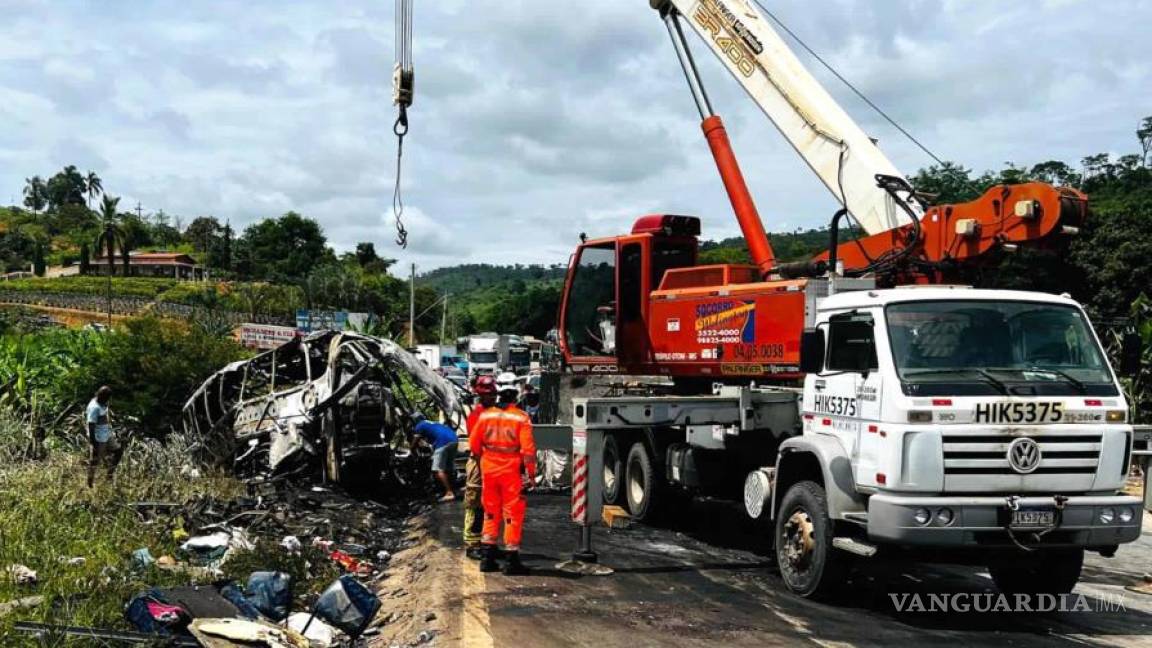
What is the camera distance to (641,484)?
11.5m

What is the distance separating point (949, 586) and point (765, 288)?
3188mm

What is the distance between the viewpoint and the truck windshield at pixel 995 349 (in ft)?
21.8

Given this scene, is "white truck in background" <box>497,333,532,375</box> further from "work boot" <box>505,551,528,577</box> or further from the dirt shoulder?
"work boot" <box>505,551,528,577</box>

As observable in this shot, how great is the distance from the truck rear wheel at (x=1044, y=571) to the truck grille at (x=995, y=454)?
80cm

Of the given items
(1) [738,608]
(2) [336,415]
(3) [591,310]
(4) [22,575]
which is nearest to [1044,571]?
(1) [738,608]

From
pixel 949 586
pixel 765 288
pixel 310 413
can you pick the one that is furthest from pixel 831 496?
pixel 310 413

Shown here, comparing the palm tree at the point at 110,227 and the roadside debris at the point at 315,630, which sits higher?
the palm tree at the point at 110,227

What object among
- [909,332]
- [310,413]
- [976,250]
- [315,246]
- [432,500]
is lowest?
[432,500]

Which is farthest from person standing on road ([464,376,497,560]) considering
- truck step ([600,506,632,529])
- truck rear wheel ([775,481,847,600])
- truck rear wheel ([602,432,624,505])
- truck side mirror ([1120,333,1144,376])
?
truck side mirror ([1120,333,1144,376])

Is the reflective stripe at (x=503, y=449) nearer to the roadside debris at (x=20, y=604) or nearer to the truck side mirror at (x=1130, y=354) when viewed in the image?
the roadside debris at (x=20, y=604)

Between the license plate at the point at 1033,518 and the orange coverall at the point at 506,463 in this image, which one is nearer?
the license plate at the point at 1033,518

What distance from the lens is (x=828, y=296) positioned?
8.41 m

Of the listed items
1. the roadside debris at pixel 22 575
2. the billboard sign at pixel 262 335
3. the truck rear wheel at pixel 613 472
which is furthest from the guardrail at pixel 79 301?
the roadside debris at pixel 22 575

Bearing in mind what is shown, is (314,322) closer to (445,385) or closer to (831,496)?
(445,385)
